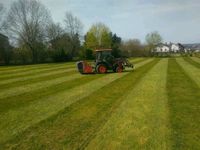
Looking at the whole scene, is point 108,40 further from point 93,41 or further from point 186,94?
point 186,94

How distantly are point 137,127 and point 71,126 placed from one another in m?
1.83

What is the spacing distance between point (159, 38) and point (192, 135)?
373 ft

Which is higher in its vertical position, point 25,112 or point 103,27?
point 103,27

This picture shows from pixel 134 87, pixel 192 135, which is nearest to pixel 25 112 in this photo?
pixel 192 135

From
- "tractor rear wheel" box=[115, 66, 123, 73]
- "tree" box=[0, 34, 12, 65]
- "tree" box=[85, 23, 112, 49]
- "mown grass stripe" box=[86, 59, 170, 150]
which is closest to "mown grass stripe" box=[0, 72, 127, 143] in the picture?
"mown grass stripe" box=[86, 59, 170, 150]

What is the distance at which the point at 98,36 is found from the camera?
3332 inches

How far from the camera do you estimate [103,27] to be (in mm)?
85312

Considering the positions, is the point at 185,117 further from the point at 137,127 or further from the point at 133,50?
the point at 133,50

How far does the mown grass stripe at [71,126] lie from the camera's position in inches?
259

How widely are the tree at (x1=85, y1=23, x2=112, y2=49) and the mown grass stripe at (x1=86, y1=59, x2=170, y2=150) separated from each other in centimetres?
7123

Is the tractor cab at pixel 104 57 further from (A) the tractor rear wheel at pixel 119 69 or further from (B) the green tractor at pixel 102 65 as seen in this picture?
(A) the tractor rear wheel at pixel 119 69

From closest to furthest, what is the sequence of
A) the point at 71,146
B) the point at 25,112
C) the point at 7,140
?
1. the point at 71,146
2. the point at 7,140
3. the point at 25,112

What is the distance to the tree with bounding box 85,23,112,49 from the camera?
269ft

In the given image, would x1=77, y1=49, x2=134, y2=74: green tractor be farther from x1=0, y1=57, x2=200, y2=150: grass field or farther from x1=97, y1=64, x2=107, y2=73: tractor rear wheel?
x1=0, y1=57, x2=200, y2=150: grass field
